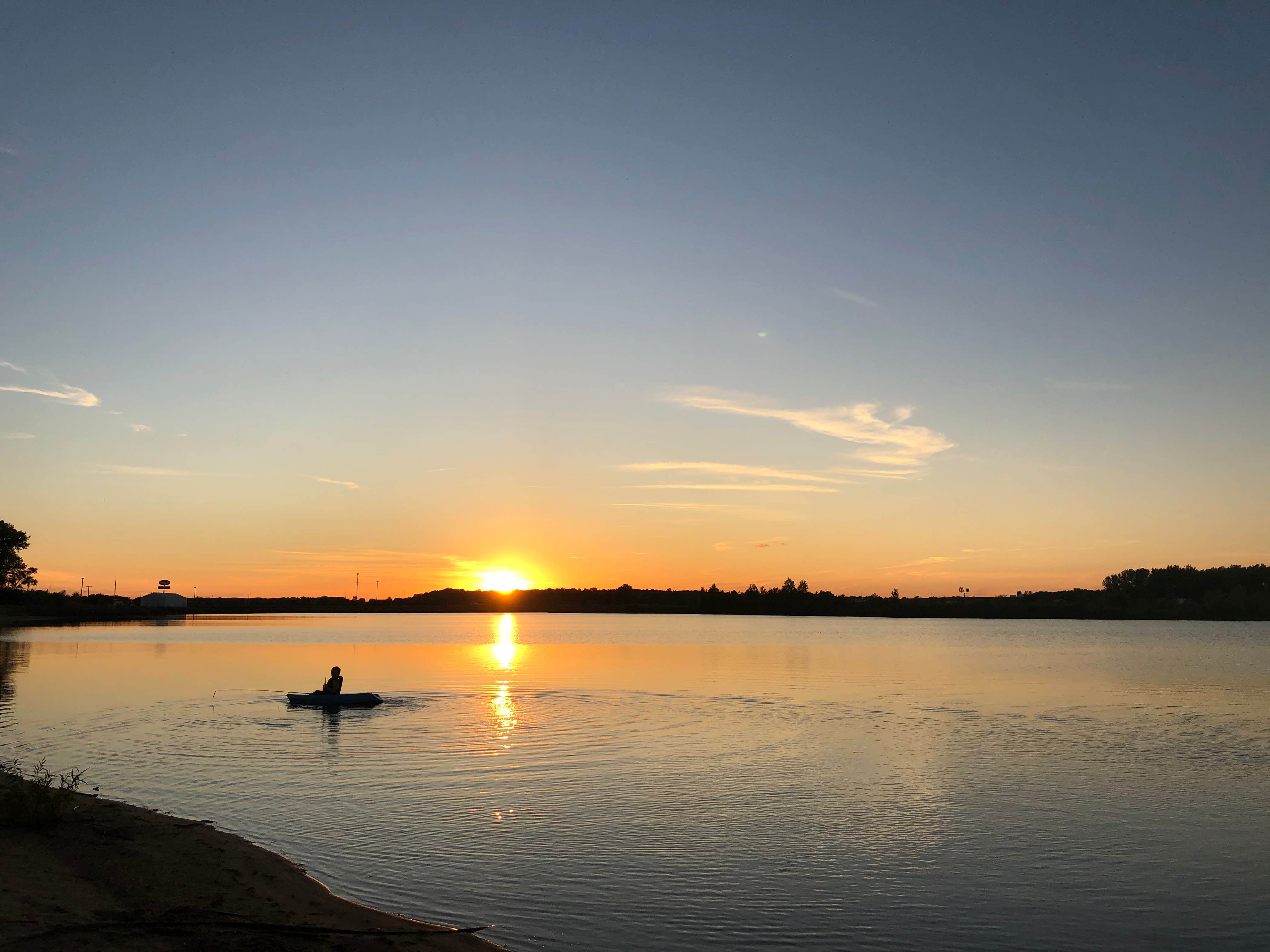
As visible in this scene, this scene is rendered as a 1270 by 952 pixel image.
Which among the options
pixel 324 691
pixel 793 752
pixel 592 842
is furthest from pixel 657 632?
pixel 592 842

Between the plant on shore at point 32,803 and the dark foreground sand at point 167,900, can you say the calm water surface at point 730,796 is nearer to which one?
the dark foreground sand at point 167,900

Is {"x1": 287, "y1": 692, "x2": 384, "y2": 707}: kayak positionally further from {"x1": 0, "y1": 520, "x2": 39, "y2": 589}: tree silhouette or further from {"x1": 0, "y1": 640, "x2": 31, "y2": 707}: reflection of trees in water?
{"x1": 0, "y1": 520, "x2": 39, "y2": 589}: tree silhouette

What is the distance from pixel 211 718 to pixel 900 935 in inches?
1221

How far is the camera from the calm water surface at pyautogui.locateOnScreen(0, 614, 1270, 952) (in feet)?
47.2

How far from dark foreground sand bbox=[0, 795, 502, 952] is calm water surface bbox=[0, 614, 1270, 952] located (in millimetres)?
1143

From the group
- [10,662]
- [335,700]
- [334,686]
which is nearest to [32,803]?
[335,700]

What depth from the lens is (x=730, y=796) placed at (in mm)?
22750

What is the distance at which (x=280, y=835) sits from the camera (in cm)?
1802

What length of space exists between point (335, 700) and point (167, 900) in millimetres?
28356

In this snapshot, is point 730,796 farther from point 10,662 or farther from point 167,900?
point 10,662

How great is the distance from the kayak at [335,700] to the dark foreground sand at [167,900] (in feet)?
77.3

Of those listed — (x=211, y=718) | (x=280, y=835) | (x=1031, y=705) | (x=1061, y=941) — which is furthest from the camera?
(x=1031, y=705)

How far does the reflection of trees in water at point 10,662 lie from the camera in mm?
41438

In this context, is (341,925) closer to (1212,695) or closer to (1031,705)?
(1031,705)
